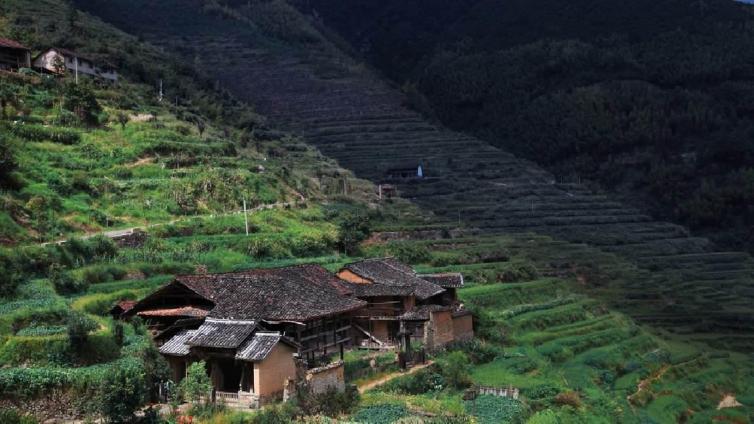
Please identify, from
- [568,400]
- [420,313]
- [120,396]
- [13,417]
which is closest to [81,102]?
[420,313]

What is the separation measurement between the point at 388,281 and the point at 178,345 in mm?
12748

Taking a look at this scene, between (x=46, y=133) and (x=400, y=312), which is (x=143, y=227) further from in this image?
(x=400, y=312)

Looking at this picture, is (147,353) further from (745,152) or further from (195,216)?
(745,152)

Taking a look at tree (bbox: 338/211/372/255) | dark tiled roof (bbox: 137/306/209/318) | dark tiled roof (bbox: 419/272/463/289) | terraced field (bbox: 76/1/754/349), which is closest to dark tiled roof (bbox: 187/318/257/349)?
dark tiled roof (bbox: 137/306/209/318)

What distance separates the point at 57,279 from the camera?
91.4ft

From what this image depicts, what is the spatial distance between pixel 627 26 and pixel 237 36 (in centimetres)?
5575

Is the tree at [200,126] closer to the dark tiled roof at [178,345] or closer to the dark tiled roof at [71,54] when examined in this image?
the dark tiled roof at [71,54]

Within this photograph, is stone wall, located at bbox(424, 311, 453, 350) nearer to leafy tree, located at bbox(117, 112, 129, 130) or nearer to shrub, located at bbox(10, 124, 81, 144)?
shrub, located at bbox(10, 124, 81, 144)

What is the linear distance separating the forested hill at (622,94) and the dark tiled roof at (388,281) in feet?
148

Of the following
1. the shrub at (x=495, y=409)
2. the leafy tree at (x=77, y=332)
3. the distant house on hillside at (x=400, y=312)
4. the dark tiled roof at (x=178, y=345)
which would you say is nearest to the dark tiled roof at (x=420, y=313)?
the distant house on hillside at (x=400, y=312)

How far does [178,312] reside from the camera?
2575 cm

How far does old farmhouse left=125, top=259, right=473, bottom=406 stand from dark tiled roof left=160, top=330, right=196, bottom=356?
0.03m

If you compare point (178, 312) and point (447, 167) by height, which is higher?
point (447, 167)

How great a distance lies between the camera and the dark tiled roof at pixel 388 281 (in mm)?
33594
